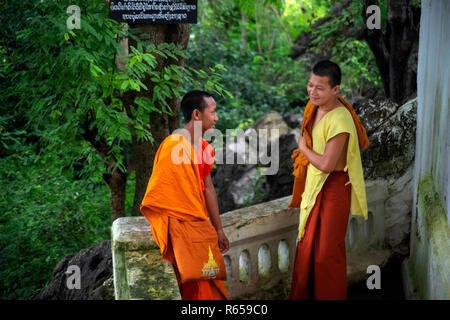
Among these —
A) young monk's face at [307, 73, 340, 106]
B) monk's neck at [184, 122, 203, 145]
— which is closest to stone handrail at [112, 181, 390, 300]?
monk's neck at [184, 122, 203, 145]

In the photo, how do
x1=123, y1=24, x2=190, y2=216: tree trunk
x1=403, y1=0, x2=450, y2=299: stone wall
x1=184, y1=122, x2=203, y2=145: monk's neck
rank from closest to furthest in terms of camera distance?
x1=403, y1=0, x2=450, y2=299: stone wall, x1=184, y1=122, x2=203, y2=145: monk's neck, x1=123, y1=24, x2=190, y2=216: tree trunk

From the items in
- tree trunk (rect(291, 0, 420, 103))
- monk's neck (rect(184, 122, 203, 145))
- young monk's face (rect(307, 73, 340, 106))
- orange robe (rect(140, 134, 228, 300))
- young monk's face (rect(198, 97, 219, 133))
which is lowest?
orange robe (rect(140, 134, 228, 300))

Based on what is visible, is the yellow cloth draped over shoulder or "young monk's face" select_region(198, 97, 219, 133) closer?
"young monk's face" select_region(198, 97, 219, 133)

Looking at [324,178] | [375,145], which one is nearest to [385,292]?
[375,145]

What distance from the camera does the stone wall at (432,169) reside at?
2930 millimetres

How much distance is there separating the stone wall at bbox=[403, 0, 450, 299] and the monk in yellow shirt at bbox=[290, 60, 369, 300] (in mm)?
464

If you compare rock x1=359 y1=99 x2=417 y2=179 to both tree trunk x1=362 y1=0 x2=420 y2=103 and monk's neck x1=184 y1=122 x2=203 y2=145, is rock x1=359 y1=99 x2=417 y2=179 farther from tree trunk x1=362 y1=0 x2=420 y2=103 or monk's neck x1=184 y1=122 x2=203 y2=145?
monk's neck x1=184 y1=122 x2=203 y2=145

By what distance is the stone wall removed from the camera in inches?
115

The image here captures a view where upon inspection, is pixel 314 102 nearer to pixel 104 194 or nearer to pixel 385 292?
pixel 385 292

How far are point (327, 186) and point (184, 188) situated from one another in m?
0.99

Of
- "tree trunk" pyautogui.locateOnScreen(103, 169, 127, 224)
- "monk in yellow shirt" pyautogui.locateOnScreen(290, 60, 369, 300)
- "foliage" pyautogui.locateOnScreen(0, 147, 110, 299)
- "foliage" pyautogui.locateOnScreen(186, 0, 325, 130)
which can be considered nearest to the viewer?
"monk in yellow shirt" pyautogui.locateOnScreen(290, 60, 369, 300)

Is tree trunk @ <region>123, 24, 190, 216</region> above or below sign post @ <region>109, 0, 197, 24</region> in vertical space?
below

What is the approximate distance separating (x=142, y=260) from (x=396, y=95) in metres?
4.42

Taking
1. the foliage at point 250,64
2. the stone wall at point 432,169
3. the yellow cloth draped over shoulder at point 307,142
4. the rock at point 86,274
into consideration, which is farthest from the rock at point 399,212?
the foliage at point 250,64
